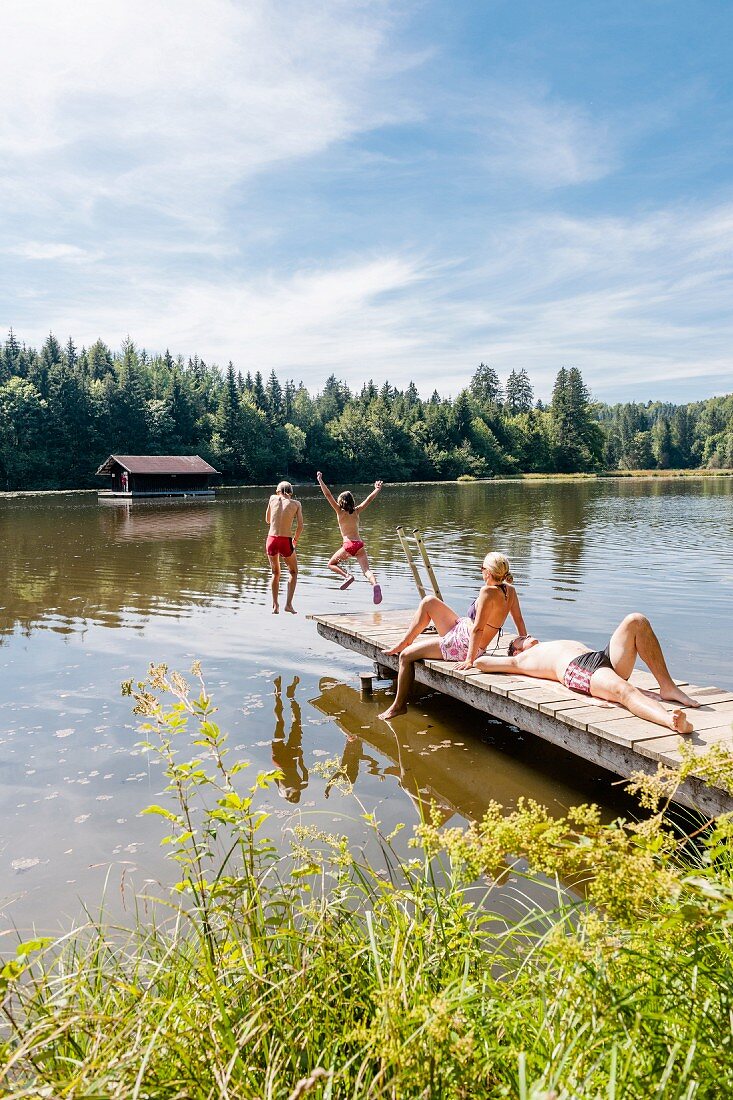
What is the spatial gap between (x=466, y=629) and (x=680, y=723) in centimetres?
262

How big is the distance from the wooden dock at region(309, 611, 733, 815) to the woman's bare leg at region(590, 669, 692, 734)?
56 mm

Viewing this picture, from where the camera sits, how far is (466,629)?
714cm

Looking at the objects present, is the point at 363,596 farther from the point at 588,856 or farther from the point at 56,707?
the point at 588,856

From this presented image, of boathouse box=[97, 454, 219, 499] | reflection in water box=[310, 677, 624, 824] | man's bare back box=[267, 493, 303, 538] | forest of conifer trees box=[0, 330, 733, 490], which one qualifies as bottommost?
reflection in water box=[310, 677, 624, 824]

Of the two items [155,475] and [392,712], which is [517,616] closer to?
[392,712]

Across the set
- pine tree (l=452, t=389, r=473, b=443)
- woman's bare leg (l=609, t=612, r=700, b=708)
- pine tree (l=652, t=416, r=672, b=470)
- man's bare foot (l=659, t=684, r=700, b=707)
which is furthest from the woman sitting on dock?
pine tree (l=652, t=416, r=672, b=470)

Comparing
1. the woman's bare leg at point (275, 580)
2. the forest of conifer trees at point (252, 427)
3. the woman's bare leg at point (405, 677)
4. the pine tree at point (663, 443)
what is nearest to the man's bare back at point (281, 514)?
the woman's bare leg at point (275, 580)

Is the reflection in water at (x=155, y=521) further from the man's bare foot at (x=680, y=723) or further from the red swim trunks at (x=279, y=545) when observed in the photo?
the man's bare foot at (x=680, y=723)

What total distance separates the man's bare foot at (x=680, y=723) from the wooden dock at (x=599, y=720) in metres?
0.05

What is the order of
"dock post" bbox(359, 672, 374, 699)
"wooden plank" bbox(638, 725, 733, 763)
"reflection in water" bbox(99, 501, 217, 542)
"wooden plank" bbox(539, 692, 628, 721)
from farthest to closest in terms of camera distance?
1. "reflection in water" bbox(99, 501, 217, 542)
2. "dock post" bbox(359, 672, 374, 699)
3. "wooden plank" bbox(539, 692, 628, 721)
4. "wooden plank" bbox(638, 725, 733, 763)

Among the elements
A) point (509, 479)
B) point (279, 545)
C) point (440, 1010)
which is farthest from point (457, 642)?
point (509, 479)

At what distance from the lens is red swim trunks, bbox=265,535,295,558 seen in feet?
38.3

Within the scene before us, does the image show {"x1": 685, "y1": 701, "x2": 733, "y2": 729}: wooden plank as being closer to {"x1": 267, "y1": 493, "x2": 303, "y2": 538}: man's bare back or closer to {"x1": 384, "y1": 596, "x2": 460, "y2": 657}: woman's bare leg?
{"x1": 384, "y1": 596, "x2": 460, "y2": 657}: woman's bare leg

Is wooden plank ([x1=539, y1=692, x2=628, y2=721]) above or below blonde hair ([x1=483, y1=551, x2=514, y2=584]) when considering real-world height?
below
